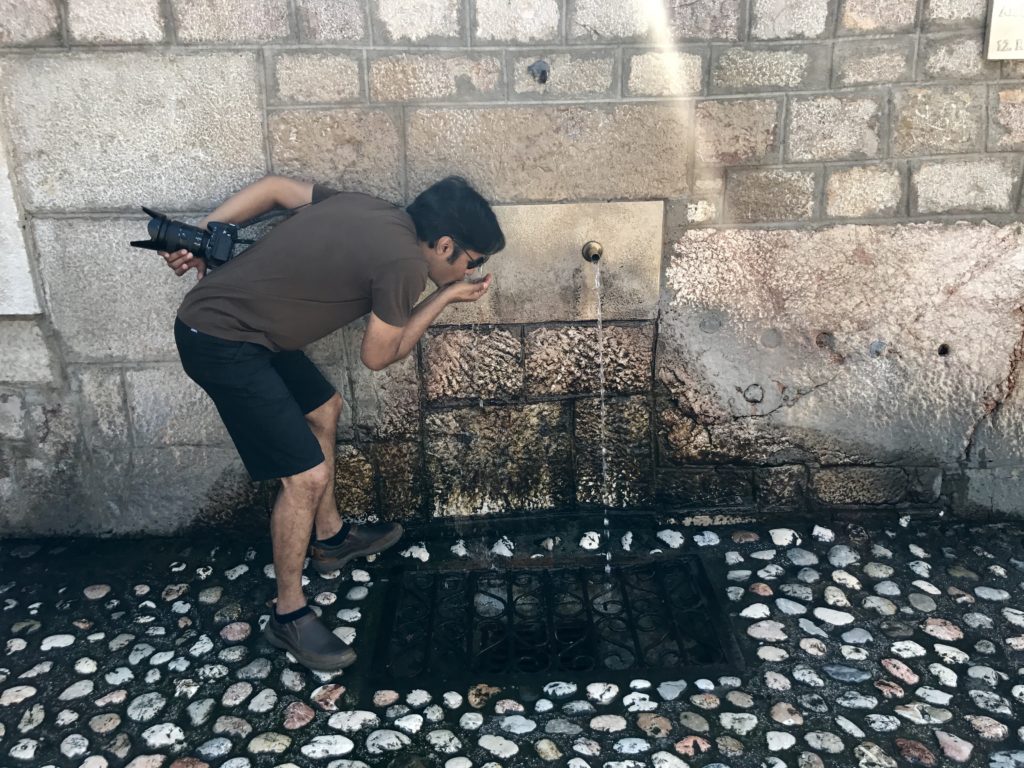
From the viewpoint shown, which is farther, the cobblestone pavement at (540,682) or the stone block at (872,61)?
the stone block at (872,61)

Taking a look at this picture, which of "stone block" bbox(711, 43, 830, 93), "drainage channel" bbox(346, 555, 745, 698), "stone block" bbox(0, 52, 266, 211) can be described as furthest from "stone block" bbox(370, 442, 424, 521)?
"stone block" bbox(711, 43, 830, 93)

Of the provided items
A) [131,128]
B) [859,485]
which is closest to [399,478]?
[131,128]

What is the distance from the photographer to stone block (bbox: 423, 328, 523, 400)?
10.2 ft

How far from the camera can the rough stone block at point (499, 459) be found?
3234mm

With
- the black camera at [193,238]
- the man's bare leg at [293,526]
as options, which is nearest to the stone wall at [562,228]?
the black camera at [193,238]

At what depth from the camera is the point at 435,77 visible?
2830 millimetres

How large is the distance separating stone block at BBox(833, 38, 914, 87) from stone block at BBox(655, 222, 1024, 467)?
0.54m

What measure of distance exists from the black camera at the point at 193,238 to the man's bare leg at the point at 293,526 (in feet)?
2.55

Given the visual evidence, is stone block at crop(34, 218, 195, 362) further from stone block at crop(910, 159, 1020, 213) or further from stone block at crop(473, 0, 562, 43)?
stone block at crop(910, 159, 1020, 213)

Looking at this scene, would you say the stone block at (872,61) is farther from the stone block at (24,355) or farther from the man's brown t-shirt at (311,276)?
the stone block at (24,355)

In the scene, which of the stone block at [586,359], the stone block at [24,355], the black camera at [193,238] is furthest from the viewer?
the stone block at [586,359]

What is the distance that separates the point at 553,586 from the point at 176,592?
1.42 m

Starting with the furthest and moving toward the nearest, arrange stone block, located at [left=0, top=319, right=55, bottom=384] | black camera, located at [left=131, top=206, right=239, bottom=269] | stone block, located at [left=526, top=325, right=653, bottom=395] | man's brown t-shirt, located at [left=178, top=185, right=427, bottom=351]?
stone block, located at [left=526, top=325, right=653, bottom=395] → stone block, located at [left=0, top=319, right=55, bottom=384] → black camera, located at [left=131, top=206, right=239, bottom=269] → man's brown t-shirt, located at [left=178, top=185, right=427, bottom=351]

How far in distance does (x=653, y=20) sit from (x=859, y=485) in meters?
2.05
